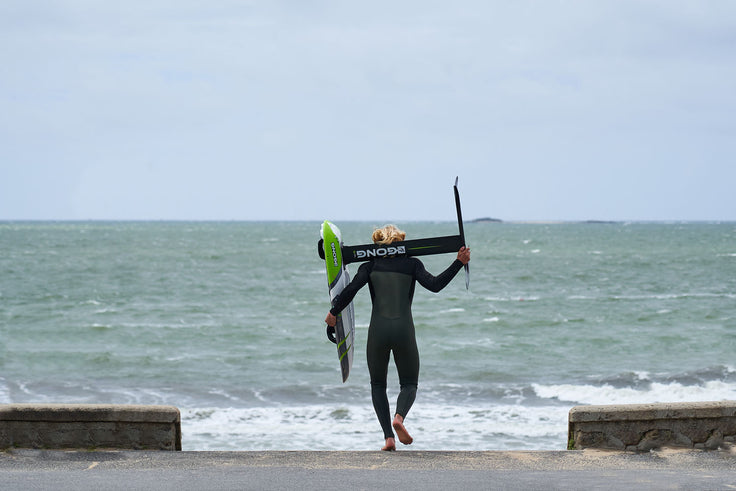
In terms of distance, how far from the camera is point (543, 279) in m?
45.7

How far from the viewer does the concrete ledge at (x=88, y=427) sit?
6.27 meters

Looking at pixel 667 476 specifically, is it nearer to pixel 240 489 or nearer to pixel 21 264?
pixel 240 489

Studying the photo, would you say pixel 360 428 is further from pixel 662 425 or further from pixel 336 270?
pixel 662 425

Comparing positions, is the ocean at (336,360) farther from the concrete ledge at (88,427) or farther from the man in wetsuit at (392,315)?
the man in wetsuit at (392,315)

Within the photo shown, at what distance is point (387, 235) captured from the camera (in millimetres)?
6348

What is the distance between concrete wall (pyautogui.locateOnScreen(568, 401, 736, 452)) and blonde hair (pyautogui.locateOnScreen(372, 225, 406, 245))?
205 cm

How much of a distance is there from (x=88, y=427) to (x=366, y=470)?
2.39 m

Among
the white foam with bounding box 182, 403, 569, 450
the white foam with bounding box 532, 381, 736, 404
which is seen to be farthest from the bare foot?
the white foam with bounding box 532, 381, 736, 404

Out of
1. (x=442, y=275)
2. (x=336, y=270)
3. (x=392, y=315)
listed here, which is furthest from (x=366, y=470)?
(x=336, y=270)

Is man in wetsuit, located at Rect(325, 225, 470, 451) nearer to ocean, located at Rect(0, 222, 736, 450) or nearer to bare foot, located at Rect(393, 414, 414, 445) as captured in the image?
bare foot, located at Rect(393, 414, 414, 445)

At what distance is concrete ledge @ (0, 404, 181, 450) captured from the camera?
Result: 6.27 metres

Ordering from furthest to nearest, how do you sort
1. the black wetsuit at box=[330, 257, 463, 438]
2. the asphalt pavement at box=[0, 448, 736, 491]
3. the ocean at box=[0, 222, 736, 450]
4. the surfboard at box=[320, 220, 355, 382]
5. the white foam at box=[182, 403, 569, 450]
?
the ocean at box=[0, 222, 736, 450], the white foam at box=[182, 403, 569, 450], the surfboard at box=[320, 220, 355, 382], the black wetsuit at box=[330, 257, 463, 438], the asphalt pavement at box=[0, 448, 736, 491]

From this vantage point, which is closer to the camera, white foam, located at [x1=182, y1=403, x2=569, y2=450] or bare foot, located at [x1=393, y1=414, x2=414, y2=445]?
bare foot, located at [x1=393, y1=414, x2=414, y2=445]

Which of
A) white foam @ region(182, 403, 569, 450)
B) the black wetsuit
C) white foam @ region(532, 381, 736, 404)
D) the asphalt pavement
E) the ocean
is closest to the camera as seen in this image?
the asphalt pavement
